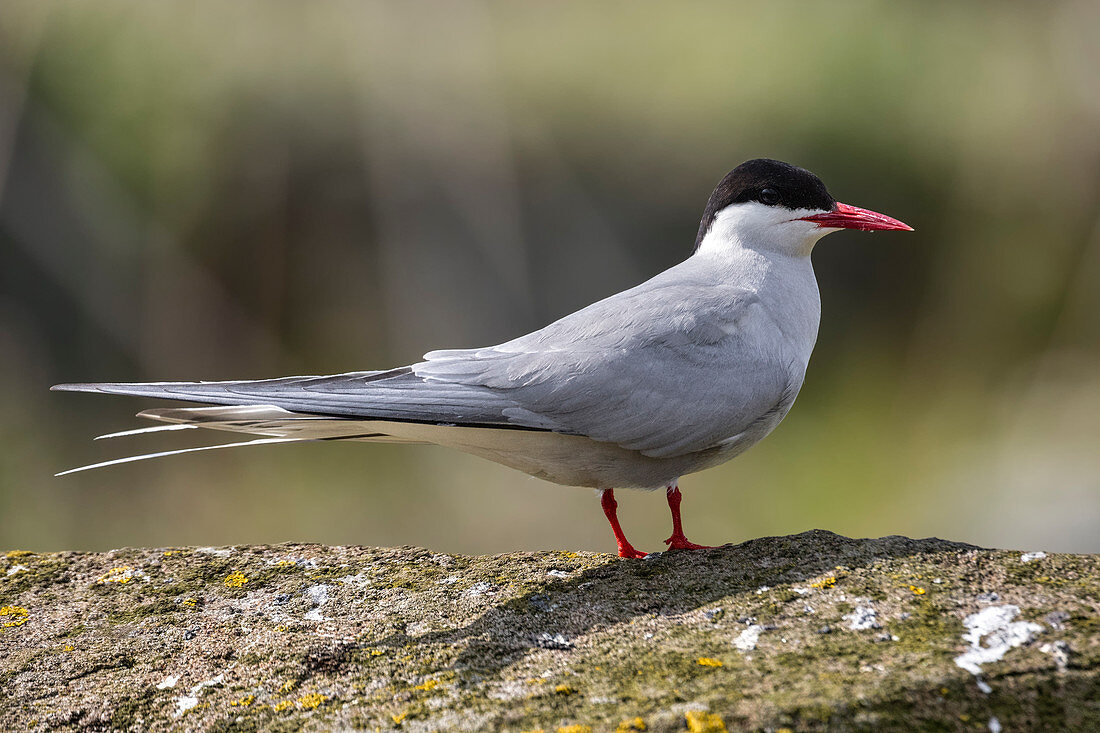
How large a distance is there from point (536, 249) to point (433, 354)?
397 cm

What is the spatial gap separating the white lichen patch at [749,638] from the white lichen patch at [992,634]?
0.39 meters

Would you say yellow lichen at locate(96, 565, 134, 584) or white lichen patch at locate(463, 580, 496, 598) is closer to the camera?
white lichen patch at locate(463, 580, 496, 598)

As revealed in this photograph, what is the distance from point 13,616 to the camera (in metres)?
2.51

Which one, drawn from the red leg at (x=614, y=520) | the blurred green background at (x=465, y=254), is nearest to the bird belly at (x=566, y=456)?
the red leg at (x=614, y=520)

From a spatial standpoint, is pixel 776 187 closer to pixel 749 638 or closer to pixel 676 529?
pixel 676 529

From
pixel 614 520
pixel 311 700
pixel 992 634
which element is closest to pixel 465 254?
pixel 614 520

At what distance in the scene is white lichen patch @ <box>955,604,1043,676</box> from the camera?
1.84 m

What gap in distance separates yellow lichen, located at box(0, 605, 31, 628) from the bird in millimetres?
417

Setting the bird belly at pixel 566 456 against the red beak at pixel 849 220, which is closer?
the bird belly at pixel 566 456

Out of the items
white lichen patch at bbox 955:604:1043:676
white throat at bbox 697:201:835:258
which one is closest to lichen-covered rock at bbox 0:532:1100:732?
white lichen patch at bbox 955:604:1043:676

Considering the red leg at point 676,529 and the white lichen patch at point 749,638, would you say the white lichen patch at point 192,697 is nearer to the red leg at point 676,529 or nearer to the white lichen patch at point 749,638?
the white lichen patch at point 749,638

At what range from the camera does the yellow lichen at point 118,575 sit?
2.69 meters

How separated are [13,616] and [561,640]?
1423 millimetres

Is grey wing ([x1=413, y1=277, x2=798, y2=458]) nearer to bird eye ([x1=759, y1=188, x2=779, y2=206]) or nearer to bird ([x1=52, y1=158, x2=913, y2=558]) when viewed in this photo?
bird ([x1=52, y1=158, x2=913, y2=558])
